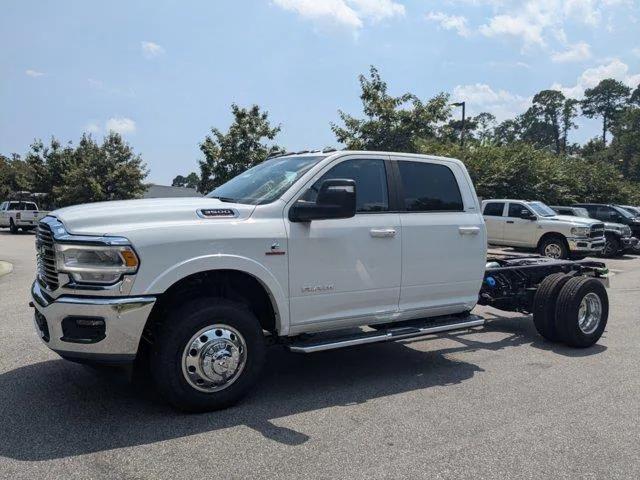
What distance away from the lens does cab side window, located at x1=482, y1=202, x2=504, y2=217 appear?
60.9 feet

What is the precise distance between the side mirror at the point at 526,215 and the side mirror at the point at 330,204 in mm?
14236

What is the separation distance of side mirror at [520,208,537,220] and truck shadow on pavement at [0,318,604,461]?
38.4ft

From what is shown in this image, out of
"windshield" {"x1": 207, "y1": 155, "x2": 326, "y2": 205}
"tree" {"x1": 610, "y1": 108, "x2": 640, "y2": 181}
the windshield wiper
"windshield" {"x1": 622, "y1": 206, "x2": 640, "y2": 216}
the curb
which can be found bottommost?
the curb

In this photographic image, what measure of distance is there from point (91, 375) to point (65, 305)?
5.09 feet

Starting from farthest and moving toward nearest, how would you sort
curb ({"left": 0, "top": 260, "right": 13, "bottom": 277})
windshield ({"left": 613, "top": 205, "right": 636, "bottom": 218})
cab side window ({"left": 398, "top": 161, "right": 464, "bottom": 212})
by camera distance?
windshield ({"left": 613, "top": 205, "right": 636, "bottom": 218})
curb ({"left": 0, "top": 260, "right": 13, "bottom": 277})
cab side window ({"left": 398, "top": 161, "right": 464, "bottom": 212})

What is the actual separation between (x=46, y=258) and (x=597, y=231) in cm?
1639

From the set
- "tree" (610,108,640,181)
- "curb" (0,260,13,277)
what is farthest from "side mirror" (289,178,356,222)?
"tree" (610,108,640,181)

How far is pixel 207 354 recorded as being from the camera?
4.30m

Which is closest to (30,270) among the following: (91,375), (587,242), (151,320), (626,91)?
(91,375)

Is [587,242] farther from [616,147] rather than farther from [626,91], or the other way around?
[626,91]

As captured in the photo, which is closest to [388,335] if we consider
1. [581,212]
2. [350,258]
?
[350,258]

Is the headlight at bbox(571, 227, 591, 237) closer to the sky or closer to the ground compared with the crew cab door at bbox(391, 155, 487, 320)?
closer to the ground

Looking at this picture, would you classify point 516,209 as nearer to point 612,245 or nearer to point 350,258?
point 612,245

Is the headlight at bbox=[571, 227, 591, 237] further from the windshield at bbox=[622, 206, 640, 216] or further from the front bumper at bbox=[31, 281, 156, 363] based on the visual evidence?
the front bumper at bbox=[31, 281, 156, 363]
